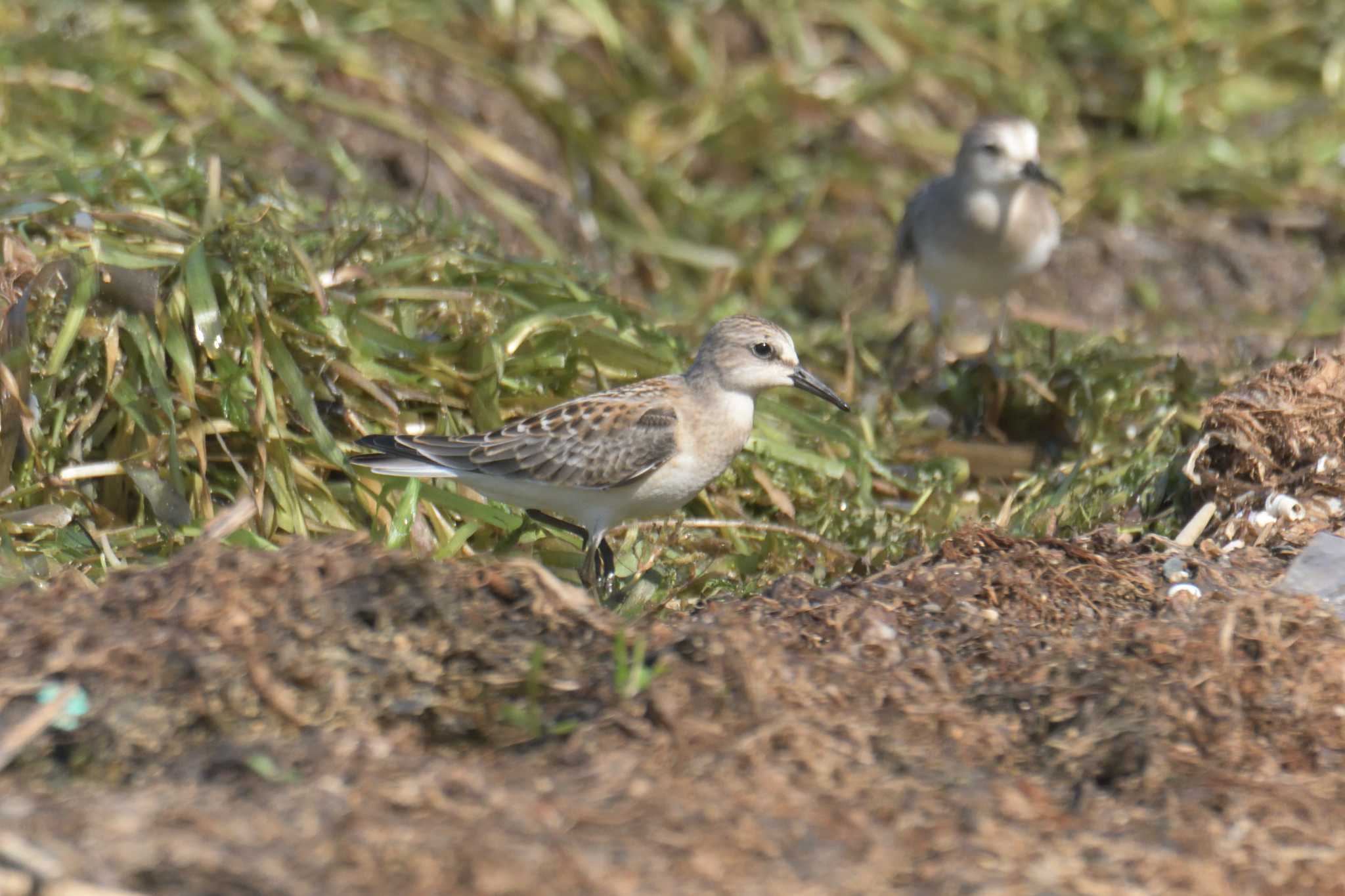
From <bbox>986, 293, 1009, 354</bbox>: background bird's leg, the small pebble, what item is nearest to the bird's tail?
the small pebble

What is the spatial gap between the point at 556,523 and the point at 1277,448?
2683mm

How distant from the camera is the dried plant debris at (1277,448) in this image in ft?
19.5

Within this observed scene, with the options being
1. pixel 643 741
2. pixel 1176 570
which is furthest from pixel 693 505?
pixel 643 741

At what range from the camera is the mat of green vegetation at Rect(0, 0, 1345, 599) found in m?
6.31

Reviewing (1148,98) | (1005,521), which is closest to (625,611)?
(1005,521)

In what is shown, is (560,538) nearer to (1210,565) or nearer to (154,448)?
(154,448)

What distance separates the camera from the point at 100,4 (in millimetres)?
9672

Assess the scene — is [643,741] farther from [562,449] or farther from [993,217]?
[993,217]

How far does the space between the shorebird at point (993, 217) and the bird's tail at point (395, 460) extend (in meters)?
3.36

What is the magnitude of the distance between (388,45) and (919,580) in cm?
632

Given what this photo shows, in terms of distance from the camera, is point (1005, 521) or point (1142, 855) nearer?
point (1142, 855)

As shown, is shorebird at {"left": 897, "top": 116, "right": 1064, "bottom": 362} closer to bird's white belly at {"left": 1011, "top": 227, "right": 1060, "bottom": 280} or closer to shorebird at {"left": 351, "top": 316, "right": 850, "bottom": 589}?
bird's white belly at {"left": 1011, "top": 227, "right": 1060, "bottom": 280}

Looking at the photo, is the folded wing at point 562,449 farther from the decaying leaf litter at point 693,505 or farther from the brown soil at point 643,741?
the brown soil at point 643,741

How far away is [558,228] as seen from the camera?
10.0m
